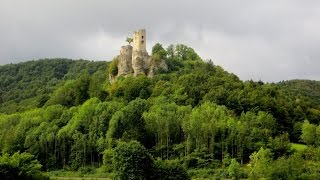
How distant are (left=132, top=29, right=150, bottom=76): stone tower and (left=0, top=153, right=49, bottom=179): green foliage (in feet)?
164

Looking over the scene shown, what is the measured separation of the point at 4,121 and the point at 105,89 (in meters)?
23.2

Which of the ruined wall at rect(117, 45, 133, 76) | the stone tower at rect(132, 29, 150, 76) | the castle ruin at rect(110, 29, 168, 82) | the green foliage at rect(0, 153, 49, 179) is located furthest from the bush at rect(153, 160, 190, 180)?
the ruined wall at rect(117, 45, 133, 76)

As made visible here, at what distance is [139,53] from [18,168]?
2151 inches

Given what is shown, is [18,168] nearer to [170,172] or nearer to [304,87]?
[170,172]

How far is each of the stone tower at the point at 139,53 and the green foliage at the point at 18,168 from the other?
164 feet

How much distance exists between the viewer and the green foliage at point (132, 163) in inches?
2403

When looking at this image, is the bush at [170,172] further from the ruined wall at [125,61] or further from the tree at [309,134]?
the ruined wall at [125,61]

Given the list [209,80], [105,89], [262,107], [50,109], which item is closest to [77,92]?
[105,89]

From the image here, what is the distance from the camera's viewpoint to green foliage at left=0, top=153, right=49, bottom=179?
203 ft

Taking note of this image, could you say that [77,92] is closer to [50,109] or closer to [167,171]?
[50,109]

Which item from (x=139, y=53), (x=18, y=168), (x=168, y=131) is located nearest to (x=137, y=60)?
(x=139, y=53)

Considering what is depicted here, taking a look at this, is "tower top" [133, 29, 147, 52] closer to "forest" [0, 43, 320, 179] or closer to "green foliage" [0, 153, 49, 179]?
"forest" [0, 43, 320, 179]

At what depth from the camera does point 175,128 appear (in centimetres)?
8694

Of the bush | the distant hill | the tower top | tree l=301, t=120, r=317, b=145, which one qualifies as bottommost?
the bush
